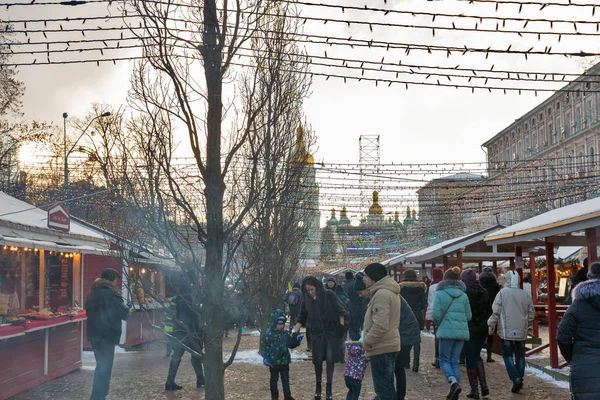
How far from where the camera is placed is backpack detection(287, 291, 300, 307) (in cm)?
1744

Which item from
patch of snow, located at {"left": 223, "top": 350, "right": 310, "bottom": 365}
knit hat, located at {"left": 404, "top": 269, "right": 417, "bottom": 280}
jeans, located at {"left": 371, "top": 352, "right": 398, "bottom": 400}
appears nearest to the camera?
jeans, located at {"left": 371, "top": 352, "right": 398, "bottom": 400}

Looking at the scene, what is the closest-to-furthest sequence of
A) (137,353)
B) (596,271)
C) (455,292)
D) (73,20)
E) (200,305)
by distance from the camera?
(596,271) → (200,305) → (73,20) → (455,292) → (137,353)

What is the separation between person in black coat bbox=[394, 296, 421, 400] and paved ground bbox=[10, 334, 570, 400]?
2.75ft

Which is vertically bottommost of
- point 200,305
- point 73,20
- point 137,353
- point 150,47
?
point 137,353

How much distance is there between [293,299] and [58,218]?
5.76 metres

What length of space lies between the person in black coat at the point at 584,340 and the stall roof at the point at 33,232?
8.13 meters

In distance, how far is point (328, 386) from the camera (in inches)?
403

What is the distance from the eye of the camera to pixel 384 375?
771cm

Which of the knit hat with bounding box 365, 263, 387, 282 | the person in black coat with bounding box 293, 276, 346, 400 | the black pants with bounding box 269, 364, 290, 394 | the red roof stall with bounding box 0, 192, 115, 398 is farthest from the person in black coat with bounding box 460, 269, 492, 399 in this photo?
the red roof stall with bounding box 0, 192, 115, 398

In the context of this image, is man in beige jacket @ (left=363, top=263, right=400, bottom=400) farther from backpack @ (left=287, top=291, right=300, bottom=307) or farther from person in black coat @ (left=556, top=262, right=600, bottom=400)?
backpack @ (left=287, top=291, right=300, bottom=307)

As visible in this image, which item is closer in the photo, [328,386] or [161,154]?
[161,154]

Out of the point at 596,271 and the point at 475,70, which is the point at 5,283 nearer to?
the point at 475,70

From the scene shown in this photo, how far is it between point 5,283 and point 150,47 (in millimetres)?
8243

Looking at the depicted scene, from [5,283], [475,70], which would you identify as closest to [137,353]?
[5,283]
